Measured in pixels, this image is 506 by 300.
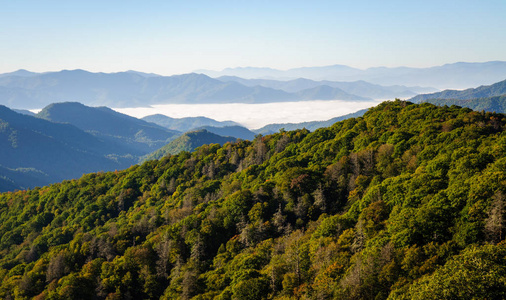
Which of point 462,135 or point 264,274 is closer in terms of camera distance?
point 264,274

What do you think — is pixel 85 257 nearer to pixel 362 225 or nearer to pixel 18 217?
pixel 362 225

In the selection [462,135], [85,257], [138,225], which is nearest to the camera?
[462,135]

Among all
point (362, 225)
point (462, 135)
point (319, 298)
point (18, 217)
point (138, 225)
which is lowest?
point (18, 217)

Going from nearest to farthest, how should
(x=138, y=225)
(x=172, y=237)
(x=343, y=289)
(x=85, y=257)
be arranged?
(x=343, y=289)
(x=172, y=237)
(x=85, y=257)
(x=138, y=225)

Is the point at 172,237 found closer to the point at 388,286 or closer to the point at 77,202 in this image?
the point at 388,286

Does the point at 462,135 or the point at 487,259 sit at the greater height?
the point at 462,135

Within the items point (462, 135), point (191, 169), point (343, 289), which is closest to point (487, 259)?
point (343, 289)
